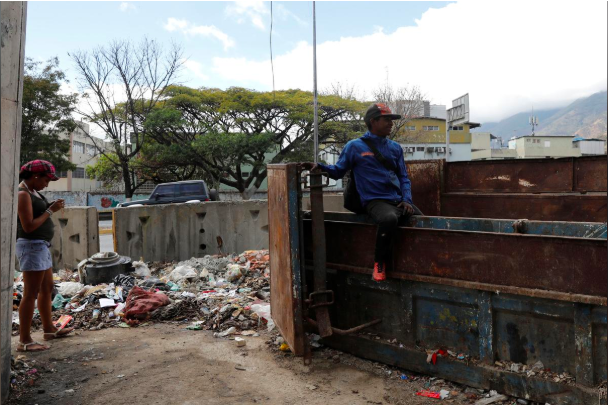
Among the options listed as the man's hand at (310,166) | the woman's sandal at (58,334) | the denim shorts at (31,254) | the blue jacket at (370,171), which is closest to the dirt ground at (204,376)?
the woman's sandal at (58,334)

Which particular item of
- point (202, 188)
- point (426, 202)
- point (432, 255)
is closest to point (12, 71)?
point (432, 255)

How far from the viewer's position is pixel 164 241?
870 cm

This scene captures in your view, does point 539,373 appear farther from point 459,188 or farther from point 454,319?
point 459,188

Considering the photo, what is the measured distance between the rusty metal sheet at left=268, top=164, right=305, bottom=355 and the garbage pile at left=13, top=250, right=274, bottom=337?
3.27 ft

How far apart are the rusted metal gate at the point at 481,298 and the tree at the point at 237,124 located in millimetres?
21887

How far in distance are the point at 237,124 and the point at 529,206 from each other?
75.6 feet

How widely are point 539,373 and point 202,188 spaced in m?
13.6

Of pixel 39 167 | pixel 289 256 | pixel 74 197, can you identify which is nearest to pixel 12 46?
pixel 39 167

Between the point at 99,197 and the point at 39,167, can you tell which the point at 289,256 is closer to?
the point at 39,167

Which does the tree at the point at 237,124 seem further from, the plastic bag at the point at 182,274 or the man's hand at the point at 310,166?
the man's hand at the point at 310,166

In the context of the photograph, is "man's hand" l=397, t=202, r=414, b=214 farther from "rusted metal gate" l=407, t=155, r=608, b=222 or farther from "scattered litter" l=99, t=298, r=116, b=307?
"scattered litter" l=99, t=298, r=116, b=307

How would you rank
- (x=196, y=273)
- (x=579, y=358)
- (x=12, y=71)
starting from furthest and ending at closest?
1. (x=196, y=273)
2. (x=12, y=71)
3. (x=579, y=358)

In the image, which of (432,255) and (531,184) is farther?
(531,184)

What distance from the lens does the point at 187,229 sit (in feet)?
29.0
